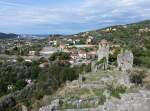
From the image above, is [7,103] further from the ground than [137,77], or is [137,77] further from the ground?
[137,77]

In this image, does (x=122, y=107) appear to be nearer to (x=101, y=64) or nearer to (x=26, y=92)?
(x=101, y=64)

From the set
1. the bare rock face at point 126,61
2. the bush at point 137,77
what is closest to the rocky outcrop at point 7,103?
the bare rock face at point 126,61

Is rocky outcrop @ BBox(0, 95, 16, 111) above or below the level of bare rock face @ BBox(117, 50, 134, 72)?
below

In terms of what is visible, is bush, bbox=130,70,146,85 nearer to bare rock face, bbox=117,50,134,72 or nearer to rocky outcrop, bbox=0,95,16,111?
bare rock face, bbox=117,50,134,72

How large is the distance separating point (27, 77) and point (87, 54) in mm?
17543

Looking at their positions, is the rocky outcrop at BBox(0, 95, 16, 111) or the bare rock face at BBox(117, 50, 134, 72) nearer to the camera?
the bare rock face at BBox(117, 50, 134, 72)

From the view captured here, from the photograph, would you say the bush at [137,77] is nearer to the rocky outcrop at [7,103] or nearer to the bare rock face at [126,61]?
the bare rock face at [126,61]

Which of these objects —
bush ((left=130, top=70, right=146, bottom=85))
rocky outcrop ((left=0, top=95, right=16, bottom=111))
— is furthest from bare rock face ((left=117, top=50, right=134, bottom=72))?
rocky outcrop ((left=0, top=95, right=16, bottom=111))

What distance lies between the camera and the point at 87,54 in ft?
203

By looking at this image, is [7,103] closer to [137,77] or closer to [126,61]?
[126,61]

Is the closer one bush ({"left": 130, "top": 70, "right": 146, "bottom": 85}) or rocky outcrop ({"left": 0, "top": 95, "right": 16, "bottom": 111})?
bush ({"left": 130, "top": 70, "right": 146, "bottom": 85})

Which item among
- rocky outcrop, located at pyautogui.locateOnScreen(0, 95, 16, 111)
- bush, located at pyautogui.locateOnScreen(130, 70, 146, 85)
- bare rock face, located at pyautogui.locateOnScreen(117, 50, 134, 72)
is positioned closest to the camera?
bush, located at pyautogui.locateOnScreen(130, 70, 146, 85)

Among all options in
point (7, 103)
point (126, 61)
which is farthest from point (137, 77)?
point (7, 103)

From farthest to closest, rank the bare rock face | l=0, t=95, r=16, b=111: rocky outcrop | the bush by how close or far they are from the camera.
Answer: l=0, t=95, r=16, b=111: rocky outcrop
the bare rock face
the bush
